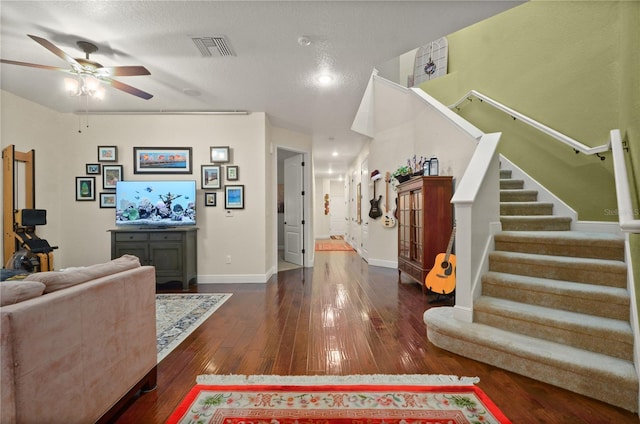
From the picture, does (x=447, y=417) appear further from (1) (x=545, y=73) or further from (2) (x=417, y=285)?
(1) (x=545, y=73)

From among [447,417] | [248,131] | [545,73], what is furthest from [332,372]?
[545,73]

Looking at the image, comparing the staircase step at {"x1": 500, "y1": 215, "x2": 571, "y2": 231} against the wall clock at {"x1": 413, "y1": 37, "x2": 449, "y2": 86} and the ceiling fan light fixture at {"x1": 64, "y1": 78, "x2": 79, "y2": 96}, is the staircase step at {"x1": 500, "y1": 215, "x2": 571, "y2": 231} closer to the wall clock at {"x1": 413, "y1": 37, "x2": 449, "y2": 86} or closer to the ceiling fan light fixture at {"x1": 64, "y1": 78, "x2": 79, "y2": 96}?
the wall clock at {"x1": 413, "y1": 37, "x2": 449, "y2": 86}

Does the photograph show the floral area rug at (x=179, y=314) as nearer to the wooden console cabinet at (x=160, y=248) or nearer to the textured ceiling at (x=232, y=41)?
the wooden console cabinet at (x=160, y=248)

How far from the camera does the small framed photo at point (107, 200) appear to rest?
435 centimetres

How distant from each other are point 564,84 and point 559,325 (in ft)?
9.92

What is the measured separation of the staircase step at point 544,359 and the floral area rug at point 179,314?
217cm

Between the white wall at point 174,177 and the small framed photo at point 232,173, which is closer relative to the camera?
the white wall at point 174,177

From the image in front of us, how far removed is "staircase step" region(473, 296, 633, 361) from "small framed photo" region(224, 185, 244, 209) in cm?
349

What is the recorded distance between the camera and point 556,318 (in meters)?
1.89

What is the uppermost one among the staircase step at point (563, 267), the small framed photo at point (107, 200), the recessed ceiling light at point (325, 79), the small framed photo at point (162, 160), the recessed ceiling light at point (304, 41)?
the recessed ceiling light at point (325, 79)

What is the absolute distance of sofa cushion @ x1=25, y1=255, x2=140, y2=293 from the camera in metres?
1.19

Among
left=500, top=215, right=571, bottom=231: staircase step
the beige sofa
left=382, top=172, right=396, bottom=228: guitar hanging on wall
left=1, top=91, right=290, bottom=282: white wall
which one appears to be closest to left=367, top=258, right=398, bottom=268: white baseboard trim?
left=382, top=172, right=396, bottom=228: guitar hanging on wall

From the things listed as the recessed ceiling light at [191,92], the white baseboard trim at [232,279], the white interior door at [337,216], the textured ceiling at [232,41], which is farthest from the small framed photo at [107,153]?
the white interior door at [337,216]

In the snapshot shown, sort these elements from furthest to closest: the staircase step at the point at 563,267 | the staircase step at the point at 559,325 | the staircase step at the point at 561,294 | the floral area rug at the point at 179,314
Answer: the floral area rug at the point at 179,314 → the staircase step at the point at 563,267 → the staircase step at the point at 561,294 → the staircase step at the point at 559,325
